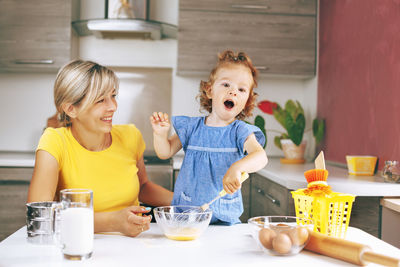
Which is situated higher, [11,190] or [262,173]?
[262,173]

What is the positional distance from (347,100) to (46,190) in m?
1.95

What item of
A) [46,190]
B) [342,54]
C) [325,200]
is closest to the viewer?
[325,200]

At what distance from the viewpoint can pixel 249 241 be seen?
3.55 feet

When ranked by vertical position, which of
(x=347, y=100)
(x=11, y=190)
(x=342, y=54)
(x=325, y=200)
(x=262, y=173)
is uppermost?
(x=342, y=54)

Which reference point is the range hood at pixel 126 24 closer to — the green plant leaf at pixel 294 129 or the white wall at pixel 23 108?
the white wall at pixel 23 108

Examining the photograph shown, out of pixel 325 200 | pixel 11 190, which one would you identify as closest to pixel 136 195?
pixel 325 200

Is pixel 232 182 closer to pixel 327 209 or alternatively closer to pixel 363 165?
pixel 327 209

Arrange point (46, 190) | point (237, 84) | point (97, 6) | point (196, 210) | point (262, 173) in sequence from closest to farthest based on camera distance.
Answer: point (196, 210) < point (46, 190) < point (237, 84) < point (262, 173) < point (97, 6)

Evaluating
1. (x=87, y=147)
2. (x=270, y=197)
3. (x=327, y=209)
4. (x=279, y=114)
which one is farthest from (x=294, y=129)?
(x=327, y=209)

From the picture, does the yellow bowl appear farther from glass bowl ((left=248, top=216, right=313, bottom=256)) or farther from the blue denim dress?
glass bowl ((left=248, top=216, right=313, bottom=256))

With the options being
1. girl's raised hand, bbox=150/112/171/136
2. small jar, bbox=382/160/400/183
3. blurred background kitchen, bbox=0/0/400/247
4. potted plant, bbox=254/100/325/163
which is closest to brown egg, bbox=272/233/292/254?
girl's raised hand, bbox=150/112/171/136

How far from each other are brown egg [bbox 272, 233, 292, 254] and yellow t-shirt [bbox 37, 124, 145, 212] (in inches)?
28.5

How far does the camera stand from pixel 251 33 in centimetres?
299

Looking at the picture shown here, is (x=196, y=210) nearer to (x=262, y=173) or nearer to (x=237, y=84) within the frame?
(x=237, y=84)
